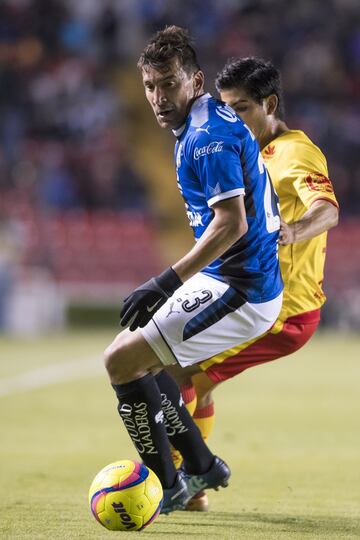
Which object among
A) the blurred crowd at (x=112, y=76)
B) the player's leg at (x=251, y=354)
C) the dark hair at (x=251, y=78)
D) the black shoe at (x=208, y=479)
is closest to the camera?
the black shoe at (x=208, y=479)

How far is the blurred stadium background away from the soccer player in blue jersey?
13020mm

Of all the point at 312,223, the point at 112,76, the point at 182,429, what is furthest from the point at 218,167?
the point at 112,76

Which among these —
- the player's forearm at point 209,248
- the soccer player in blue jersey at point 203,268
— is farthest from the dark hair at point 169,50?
the player's forearm at point 209,248

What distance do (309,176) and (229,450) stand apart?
246cm

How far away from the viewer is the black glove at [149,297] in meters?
4.28

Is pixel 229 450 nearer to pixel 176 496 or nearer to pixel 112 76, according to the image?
pixel 176 496

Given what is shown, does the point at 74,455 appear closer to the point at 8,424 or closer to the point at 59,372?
the point at 8,424

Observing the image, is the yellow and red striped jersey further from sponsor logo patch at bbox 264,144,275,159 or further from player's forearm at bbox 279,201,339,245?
player's forearm at bbox 279,201,339,245

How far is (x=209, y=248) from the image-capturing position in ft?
14.1

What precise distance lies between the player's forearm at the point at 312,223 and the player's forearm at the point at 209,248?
18.7 inches

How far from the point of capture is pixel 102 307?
1919 centimetres

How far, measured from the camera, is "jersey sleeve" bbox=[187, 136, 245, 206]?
4.37 meters

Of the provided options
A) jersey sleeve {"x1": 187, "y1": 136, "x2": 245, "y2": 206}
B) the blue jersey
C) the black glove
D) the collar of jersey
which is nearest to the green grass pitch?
the black glove

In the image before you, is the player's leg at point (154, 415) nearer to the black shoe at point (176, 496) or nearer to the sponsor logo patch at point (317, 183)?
the black shoe at point (176, 496)
